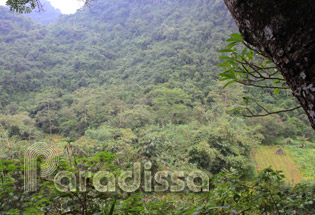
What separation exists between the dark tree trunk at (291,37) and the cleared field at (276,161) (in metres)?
6.95

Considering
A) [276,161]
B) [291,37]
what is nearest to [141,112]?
[276,161]

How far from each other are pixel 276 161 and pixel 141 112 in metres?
5.71

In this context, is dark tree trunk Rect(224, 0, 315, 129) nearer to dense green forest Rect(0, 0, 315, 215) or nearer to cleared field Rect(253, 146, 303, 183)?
dense green forest Rect(0, 0, 315, 215)

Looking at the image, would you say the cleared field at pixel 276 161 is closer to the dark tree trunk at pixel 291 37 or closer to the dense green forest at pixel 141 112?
the dense green forest at pixel 141 112

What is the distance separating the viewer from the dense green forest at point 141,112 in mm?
733

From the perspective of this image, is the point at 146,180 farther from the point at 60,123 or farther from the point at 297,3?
the point at 60,123

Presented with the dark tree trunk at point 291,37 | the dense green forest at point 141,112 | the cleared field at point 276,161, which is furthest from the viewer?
the cleared field at point 276,161

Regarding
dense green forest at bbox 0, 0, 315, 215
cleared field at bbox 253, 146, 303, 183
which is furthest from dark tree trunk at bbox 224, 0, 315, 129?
cleared field at bbox 253, 146, 303, 183

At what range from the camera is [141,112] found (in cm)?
791

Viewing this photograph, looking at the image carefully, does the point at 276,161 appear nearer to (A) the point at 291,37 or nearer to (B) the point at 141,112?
(B) the point at 141,112

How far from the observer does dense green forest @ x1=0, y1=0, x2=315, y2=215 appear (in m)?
0.73

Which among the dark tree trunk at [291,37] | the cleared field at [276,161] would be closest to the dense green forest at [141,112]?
the dark tree trunk at [291,37]

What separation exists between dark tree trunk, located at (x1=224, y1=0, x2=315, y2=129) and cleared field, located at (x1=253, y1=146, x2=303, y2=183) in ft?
22.8

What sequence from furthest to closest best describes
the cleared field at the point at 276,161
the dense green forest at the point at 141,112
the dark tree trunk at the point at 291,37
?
the cleared field at the point at 276,161
the dense green forest at the point at 141,112
the dark tree trunk at the point at 291,37
